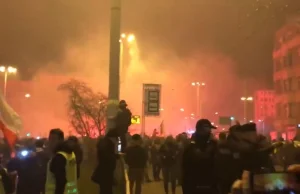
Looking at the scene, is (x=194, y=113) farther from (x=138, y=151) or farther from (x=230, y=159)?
(x=230, y=159)

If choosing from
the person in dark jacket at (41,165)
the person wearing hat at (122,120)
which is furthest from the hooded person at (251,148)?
the person in dark jacket at (41,165)

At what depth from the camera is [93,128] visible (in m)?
35.2

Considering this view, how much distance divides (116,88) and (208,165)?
12.3 feet

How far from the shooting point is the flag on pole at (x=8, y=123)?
8.98 metres

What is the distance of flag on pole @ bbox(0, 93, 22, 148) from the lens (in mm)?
8984

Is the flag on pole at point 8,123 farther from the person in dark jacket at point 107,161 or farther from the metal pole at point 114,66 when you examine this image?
the person in dark jacket at point 107,161

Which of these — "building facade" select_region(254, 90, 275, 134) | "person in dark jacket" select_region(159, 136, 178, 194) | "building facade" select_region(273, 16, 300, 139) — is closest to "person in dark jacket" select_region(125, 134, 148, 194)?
"person in dark jacket" select_region(159, 136, 178, 194)

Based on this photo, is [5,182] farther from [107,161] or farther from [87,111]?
[87,111]

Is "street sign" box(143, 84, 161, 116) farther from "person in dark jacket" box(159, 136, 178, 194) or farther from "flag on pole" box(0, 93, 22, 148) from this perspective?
"flag on pole" box(0, 93, 22, 148)

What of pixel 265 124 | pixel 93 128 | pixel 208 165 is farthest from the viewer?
pixel 265 124

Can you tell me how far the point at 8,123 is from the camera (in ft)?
29.8

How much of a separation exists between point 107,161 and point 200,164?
2484 millimetres

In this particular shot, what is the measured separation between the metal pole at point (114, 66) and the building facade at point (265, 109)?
6445cm

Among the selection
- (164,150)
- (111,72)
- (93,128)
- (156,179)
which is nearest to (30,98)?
(93,128)
